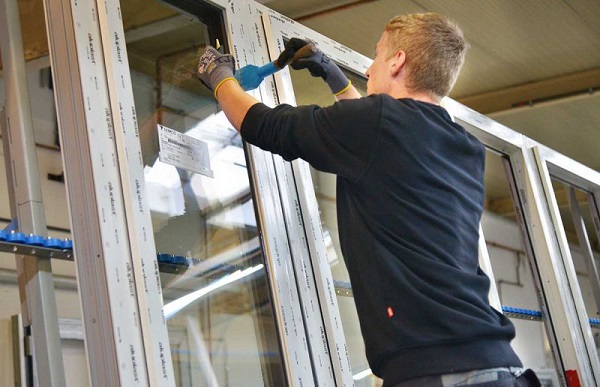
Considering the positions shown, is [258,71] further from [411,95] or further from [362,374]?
[362,374]

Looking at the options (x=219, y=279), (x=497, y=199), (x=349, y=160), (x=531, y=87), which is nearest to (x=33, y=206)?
(x=219, y=279)

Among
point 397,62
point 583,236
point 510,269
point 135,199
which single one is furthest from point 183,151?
point 510,269

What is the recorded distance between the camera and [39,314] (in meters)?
1.94

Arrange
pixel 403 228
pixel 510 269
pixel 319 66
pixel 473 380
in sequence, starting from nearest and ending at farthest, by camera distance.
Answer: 1. pixel 473 380
2. pixel 403 228
3. pixel 319 66
4. pixel 510 269

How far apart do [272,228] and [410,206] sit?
49 cm

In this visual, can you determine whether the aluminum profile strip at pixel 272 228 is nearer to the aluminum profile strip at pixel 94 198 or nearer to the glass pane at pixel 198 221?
the glass pane at pixel 198 221

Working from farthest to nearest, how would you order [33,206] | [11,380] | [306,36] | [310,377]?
[11,380] < [306,36] < [310,377] < [33,206]

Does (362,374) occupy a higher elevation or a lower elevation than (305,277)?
lower

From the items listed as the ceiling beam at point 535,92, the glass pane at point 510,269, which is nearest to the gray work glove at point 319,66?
the ceiling beam at point 535,92

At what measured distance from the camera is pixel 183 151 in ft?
7.39

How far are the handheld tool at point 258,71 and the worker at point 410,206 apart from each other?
9 centimetres

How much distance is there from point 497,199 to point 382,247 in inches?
265

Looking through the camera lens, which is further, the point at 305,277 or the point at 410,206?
the point at 305,277

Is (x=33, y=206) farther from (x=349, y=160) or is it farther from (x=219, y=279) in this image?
(x=349, y=160)
